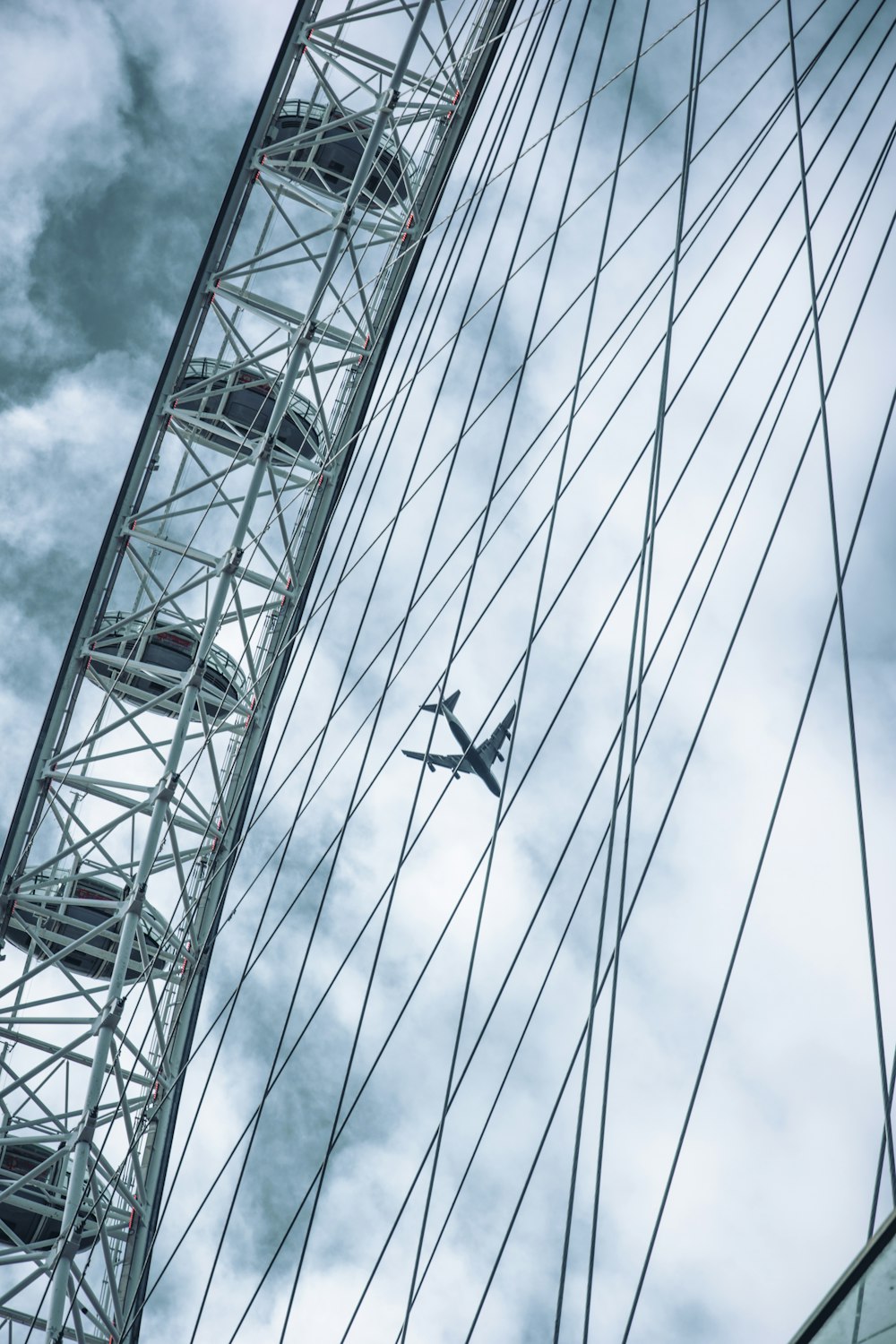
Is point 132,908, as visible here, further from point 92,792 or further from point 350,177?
point 350,177

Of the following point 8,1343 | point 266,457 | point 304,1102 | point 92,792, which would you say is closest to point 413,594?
point 266,457

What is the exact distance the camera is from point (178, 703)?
21516mm

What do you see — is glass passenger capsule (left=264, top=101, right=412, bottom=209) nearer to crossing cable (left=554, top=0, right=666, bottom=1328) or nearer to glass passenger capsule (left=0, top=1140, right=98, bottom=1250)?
crossing cable (left=554, top=0, right=666, bottom=1328)

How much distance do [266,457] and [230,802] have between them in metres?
4.64

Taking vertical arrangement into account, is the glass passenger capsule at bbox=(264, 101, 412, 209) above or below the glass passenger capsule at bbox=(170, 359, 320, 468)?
above

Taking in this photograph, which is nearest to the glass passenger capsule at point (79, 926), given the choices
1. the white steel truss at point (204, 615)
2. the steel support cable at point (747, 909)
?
the white steel truss at point (204, 615)

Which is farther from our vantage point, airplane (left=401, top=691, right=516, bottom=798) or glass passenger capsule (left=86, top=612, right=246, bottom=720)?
airplane (left=401, top=691, right=516, bottom=798)

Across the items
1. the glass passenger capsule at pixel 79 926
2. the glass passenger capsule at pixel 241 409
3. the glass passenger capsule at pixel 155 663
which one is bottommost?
the glass passenger capsule at pixel 79 926

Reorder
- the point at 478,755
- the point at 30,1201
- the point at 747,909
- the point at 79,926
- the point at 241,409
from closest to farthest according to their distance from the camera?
the point at 747,909
the point at 30,1201
the point at 79,926
the point at 241,409
the point at 478,755

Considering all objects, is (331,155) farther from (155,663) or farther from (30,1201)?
(30,1201)

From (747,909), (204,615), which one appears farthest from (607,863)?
(204,615)

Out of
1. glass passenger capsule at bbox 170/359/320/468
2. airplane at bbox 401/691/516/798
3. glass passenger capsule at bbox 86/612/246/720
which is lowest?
glass passenger capsule at bbox 86/612/246/720

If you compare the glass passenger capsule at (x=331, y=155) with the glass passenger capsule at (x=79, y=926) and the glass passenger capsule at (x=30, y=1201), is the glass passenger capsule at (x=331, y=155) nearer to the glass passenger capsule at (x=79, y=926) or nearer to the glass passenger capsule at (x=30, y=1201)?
the glass passenger capsule at (x=79, y=926)

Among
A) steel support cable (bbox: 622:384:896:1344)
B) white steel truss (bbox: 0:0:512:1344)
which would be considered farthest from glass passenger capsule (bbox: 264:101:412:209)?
steel support cable (bbox: 622:384:896:1344)
